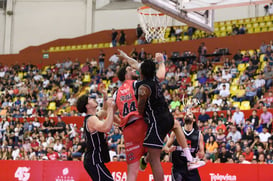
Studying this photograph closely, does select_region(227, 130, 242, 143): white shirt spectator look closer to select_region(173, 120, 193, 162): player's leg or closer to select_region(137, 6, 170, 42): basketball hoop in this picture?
select_region(137, 6, 170, 42): basketball hoop

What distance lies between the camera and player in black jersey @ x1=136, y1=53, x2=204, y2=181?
6.78 m

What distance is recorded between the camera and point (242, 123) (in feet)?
54.1

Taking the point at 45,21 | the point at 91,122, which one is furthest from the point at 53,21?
the point at 91,122

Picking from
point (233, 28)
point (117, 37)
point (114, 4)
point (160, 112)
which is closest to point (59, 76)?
point (117, 37)

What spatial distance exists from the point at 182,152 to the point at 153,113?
5.47ft

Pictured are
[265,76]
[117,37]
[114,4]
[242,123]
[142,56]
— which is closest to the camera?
[242,123]

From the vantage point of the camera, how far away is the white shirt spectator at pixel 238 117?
16.7 metres

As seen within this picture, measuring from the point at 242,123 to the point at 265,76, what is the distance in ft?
11.7

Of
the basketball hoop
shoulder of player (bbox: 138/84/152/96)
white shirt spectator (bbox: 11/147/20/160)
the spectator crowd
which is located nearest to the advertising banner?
the spectator crowd

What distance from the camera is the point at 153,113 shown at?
6.89 meters

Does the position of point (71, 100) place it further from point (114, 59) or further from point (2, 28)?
point (2, 28)

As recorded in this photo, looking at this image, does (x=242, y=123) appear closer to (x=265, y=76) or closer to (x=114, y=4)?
(x=265, y=76)

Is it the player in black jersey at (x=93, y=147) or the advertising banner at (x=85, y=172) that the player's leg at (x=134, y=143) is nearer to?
the player in black jersey at (x=93, y=147)

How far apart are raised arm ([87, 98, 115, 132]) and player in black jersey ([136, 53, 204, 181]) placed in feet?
1.49
